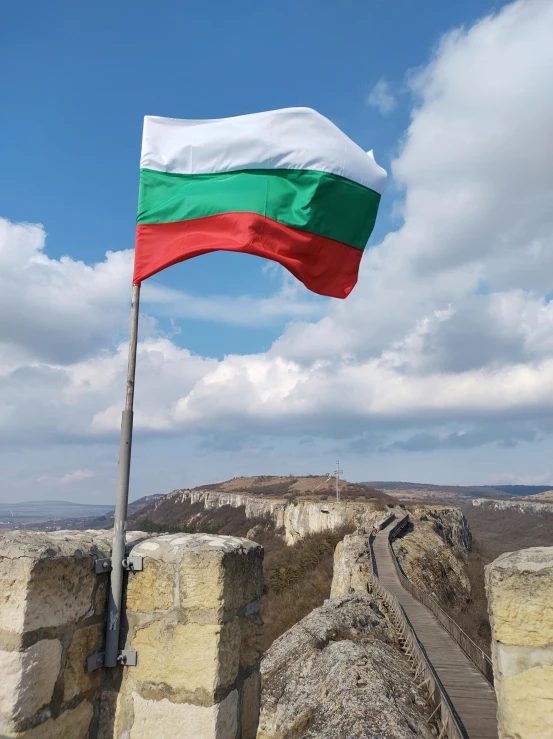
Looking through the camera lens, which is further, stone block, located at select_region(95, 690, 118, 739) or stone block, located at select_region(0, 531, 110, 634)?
stone block, located at select_region(95, 690, 118, 739)

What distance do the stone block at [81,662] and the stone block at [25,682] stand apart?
0.12 meters

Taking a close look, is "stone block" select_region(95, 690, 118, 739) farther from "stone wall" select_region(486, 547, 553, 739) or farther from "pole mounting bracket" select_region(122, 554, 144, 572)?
"stone wall" select_region(486, 547, 553, 739)

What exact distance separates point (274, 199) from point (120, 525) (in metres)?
3.09

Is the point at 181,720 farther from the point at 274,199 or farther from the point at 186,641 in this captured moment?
the point at 274,199

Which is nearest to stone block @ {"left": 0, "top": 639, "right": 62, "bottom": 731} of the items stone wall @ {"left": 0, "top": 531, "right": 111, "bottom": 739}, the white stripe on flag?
stone wall @ {"left": 0, "top": 531, "right": 111, "bottom": 739}

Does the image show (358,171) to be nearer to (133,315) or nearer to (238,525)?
(133,315)

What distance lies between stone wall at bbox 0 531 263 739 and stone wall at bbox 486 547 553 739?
1.57 meters

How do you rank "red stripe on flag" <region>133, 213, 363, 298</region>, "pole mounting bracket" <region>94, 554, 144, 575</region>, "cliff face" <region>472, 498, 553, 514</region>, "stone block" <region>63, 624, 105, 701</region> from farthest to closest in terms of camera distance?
"cliff face" <region>472, 498, 553, 514</region>, "red stripe on flag" <region>133, 213, 363, 298</region>, "pole mounting bracket" <region>94, 554, 144, 575</region>, "stone block" <region>63, 624, 105, 701</region>

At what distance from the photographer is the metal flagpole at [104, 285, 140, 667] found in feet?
10.8

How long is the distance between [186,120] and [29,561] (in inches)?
150

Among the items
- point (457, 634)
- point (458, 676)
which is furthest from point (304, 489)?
point (458, 676)

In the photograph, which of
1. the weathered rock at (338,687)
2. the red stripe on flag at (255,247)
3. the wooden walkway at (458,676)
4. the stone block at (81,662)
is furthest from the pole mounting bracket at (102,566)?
the wooden walkway at (458,676)

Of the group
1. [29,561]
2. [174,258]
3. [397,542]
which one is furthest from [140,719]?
[397,542]

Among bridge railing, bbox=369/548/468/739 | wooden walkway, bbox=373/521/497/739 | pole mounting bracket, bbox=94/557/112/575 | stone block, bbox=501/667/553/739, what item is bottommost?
wooden walkway, bbox=373/521/497/739
